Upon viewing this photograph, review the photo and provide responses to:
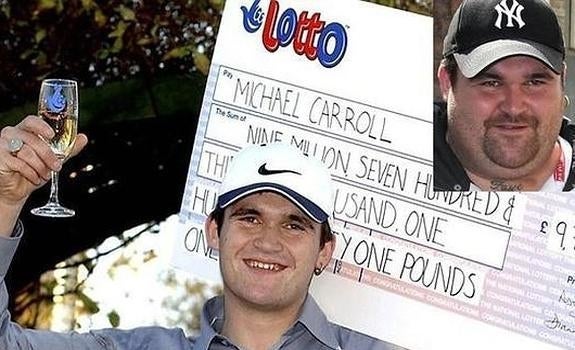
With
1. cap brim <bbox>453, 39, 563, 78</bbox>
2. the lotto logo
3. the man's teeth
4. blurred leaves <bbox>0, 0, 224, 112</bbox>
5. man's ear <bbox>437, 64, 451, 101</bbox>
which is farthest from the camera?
blurred leaves <bbox>0, 0, 224, 112</bbox>

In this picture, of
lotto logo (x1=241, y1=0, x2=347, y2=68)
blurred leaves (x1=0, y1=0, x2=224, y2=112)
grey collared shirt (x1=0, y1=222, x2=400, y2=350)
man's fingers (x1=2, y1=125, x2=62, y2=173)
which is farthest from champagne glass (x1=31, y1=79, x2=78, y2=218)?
blurred leaves (x1=0, y1=0, x2=224, y2=112)

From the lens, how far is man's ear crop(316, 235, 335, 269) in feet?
8.85

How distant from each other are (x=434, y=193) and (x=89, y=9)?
1.49 m

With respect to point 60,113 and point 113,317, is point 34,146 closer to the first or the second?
point 60,113

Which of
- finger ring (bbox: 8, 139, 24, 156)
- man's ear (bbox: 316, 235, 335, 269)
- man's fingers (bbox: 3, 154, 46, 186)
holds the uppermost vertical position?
finger ring (bbox: 8, 139, 24, 156)

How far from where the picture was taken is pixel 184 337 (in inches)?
107

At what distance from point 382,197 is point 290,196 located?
0.36m

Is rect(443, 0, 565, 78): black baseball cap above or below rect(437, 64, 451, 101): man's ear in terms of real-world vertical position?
above

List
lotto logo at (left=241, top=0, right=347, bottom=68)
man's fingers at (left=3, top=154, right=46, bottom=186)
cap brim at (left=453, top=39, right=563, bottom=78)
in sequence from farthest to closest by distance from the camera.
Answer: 1. lotto logo at (left=241, top=0, right=347, bottom=68)
2. cap brim at (left=453, top=39, right=563, bottom=78)
3. man's fingers at (left=3, top=154, right=46, bottom=186)

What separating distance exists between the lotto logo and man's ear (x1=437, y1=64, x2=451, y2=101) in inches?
10.2

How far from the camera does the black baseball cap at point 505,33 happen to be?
2.70m

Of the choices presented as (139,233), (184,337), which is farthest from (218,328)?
(139,233)

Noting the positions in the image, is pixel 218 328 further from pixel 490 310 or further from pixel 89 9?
pixel 89 9

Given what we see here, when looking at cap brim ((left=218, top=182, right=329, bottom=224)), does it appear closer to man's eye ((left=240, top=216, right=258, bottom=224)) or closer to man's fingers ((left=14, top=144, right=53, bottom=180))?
man's eye ((left=240, top=216, right=258, bottom=224))
